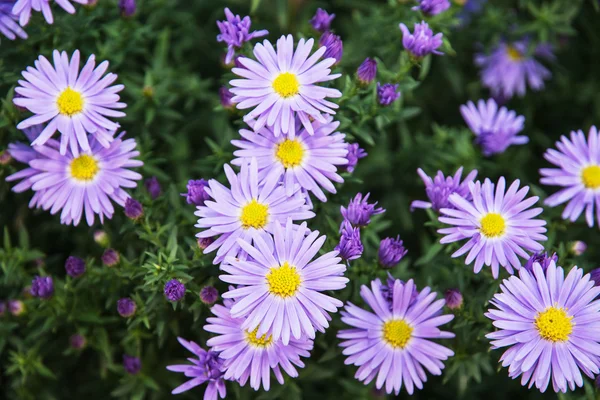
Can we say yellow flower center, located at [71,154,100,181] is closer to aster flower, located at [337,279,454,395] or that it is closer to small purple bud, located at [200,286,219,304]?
small purple bud, located at [200,286,219,304]

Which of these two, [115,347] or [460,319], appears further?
[115,347]

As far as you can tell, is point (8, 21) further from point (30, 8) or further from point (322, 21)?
point (322, 21)

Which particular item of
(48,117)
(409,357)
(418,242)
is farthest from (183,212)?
(418,242)

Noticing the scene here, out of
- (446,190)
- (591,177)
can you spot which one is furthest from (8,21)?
(591,177)

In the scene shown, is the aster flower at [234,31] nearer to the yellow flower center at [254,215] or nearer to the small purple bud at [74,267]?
the yellow flower center at [254,215]

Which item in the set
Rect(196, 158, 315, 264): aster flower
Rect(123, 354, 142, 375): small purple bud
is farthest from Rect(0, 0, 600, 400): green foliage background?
Rect(196, 158, 315, 264): aster flower

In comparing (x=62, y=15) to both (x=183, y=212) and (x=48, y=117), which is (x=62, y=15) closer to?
(x=48, y=117)
